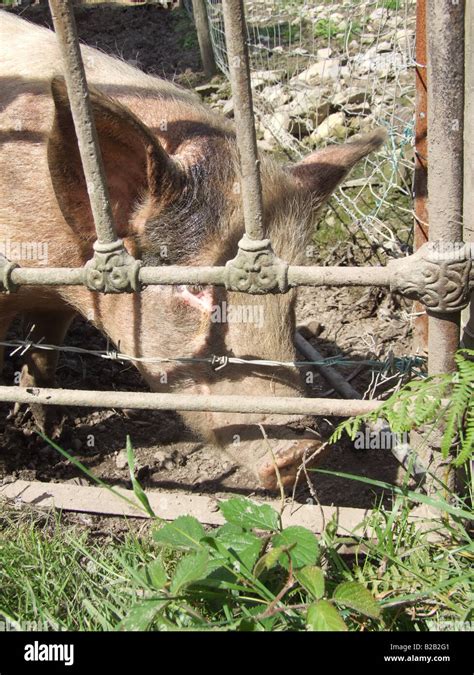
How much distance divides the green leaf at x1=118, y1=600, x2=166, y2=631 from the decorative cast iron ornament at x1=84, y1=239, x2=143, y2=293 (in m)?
1.02

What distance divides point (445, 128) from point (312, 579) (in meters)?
1.34

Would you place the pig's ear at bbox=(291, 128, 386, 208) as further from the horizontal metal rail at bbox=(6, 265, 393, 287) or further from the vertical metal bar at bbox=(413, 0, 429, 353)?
the horizontal metal rail at bbox=(6, 265, 393, 287)

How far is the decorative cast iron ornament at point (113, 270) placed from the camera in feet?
8.31

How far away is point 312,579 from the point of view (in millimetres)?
2045

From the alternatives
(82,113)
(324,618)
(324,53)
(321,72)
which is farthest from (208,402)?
(324,53)

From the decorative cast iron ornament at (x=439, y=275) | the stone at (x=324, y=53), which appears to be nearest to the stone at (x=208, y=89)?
the stone at (x=324, y=53)

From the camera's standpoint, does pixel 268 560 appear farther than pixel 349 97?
No

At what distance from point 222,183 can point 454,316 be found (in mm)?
1294

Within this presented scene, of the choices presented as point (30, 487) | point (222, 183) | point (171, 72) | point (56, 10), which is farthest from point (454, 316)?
point (171, 72)

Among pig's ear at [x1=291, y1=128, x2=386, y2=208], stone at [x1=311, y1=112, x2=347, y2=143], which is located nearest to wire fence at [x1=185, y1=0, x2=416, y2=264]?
stone at [x1=311, y1=112, x2=347, y2=143]

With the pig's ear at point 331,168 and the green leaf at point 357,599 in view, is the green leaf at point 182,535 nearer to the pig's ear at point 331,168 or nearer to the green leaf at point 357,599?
the green leaf at point 357,599

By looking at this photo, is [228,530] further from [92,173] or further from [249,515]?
[92,173]

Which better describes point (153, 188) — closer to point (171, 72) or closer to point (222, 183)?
point (222, 183)

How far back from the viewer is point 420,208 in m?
3.92
